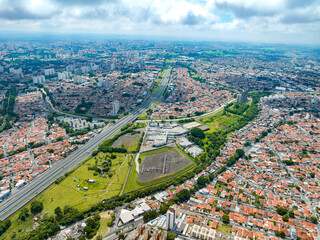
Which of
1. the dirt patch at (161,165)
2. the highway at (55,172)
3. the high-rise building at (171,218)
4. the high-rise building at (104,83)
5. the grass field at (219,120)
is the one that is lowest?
the highway at (55,172)

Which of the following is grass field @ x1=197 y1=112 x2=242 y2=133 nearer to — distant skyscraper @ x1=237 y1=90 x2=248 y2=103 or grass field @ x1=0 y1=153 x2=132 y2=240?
distant skyscraper @ x1=237 y1=90 x2=248 y2=103

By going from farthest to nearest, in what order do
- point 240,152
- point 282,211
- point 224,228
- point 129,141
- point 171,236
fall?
point 129,141 < point 240,152 < point 282,211 < point 224,228 < point 171,236

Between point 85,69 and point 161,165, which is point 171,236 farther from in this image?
point 85,69

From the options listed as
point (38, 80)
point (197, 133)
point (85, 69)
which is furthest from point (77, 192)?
point (85, 69)

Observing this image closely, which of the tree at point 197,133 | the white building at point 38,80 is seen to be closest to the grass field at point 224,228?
the tree at point 197,133

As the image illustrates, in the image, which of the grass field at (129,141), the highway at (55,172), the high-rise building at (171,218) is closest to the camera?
the high-rise building at (171,218)

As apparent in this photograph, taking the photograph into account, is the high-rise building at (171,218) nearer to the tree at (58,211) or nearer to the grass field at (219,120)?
the tree at (58,211)

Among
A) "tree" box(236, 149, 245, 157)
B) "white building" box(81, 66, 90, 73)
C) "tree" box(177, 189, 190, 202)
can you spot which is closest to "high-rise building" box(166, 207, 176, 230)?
"tree" box(177, 189, 190, 202)
